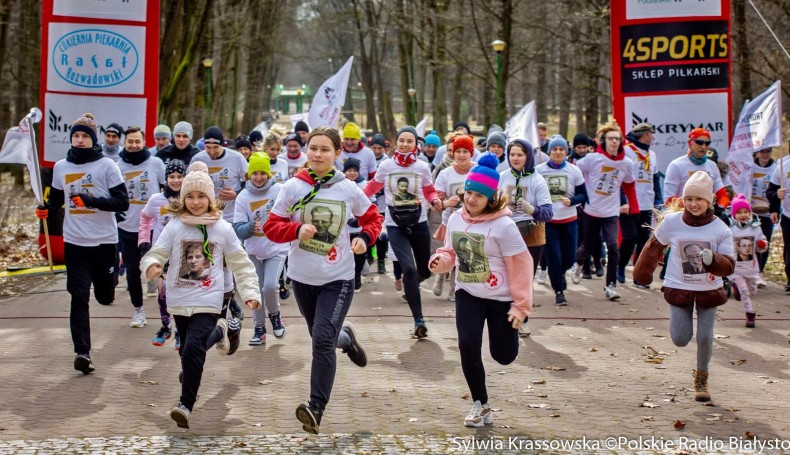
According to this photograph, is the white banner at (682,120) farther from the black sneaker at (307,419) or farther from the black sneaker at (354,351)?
the black sneaker at (307,419)

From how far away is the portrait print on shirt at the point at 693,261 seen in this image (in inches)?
326

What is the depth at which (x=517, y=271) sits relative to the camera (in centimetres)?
743

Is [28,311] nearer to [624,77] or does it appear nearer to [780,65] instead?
[624,77]

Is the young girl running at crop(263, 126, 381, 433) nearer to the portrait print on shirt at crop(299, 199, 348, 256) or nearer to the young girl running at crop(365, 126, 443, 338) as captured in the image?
the portrait print on shirt at crop(299, 199, 348, 256)

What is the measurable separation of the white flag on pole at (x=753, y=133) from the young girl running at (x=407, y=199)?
4884 mm

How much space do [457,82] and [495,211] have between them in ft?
120

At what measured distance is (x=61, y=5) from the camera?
1542 centimetres

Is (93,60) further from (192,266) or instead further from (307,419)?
(307,419)

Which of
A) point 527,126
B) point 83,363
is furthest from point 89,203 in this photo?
point 527,126

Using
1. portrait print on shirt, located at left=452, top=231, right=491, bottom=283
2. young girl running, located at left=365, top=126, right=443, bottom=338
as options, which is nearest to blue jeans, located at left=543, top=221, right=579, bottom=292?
young girl running, located at left=365, top=126, right=443, bottom=338

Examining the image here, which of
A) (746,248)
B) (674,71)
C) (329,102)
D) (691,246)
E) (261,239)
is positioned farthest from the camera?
(329,102)

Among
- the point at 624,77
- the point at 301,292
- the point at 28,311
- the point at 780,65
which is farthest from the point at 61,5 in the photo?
the point at 780,65

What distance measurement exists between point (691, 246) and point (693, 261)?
0.12 meters

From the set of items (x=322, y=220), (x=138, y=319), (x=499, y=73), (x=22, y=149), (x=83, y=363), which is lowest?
(x=83, y=363)
